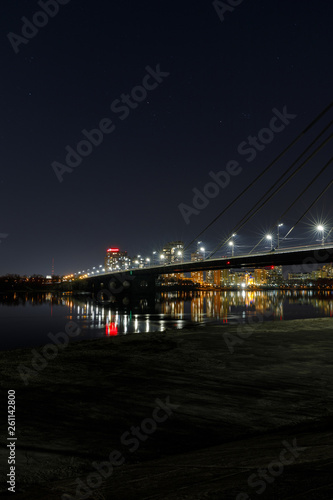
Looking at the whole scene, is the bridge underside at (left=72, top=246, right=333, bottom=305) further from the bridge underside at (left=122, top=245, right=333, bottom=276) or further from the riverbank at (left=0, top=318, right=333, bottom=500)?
the riverbank at (left=0, top=318, right=333, bottom=500)

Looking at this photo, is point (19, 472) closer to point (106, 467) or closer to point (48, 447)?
point (48, 447)

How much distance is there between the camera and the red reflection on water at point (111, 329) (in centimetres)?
2970

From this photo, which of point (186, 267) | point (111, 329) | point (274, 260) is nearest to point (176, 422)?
point (111, 329)

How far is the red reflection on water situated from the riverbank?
1744 centimetres

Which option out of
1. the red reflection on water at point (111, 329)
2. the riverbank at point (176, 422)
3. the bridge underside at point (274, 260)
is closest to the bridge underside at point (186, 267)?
the bridge underside at point (274, 260)

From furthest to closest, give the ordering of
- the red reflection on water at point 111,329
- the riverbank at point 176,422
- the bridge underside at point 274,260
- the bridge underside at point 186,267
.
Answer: the bridge underside at point 186,267
the bridge underside at point 274,260
the red reflection on water at point 111,329
the riverbank at point 176,422

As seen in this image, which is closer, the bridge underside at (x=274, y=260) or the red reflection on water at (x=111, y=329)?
the red reflection on water at (x=111, y=329)

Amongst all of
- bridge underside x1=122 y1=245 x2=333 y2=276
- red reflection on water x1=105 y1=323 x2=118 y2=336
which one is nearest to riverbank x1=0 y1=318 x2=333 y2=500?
red reflection on water x1=105 y1=323 x2=118 y2=336

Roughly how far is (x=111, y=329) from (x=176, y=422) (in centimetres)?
2671

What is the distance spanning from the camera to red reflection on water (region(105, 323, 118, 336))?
2970 centimetres

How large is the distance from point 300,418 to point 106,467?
3.57 m

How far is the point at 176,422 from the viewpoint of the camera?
647 cm

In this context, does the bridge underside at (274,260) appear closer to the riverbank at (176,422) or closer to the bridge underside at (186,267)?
the bridge underside at (186,267)

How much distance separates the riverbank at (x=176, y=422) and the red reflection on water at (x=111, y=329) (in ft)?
57.2
